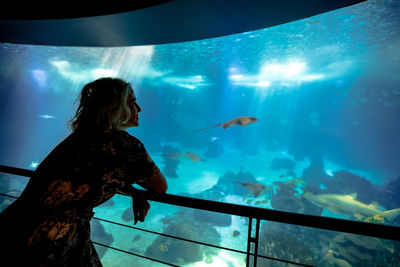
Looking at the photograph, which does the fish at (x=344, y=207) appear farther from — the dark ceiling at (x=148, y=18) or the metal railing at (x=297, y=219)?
the metal railing at (x=297, y=219)

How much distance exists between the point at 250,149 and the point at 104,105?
1752 inches

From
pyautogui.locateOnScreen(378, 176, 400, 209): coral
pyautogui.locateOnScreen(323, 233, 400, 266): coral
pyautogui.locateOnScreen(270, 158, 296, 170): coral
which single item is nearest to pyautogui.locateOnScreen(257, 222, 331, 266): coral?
pyautogui.locateOnScreen(323, 233, 400, 266): coral

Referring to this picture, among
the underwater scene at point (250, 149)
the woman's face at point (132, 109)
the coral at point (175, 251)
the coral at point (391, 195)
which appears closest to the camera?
the woman's face at point (132, 109)

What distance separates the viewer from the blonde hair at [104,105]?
1.12 metres

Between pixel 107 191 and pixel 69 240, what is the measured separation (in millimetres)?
333

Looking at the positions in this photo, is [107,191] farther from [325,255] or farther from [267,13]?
[325,255]

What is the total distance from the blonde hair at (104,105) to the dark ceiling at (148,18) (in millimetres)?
2061

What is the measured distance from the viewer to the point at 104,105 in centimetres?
115

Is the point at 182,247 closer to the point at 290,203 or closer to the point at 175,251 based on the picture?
the point at 175,251

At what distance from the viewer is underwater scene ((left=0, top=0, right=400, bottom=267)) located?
8.70 metres

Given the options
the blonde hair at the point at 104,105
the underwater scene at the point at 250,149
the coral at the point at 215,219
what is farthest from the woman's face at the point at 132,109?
the coral at the point at 215,219

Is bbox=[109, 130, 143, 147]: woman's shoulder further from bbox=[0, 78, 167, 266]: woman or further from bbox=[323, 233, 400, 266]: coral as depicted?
bbox=[323, 233, 400, 266]: coral

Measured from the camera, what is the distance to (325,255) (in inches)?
302

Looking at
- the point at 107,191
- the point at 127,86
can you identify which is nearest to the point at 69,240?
the point at 107,191
